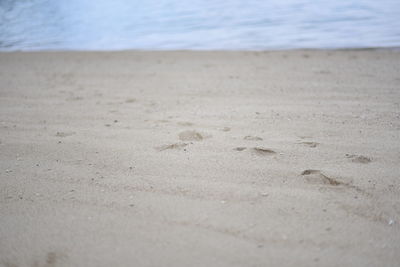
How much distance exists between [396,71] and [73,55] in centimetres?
449

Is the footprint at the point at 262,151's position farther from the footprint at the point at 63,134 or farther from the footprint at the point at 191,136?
the footprint at the point at 63,134

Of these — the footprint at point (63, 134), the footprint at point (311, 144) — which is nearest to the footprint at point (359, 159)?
the footprint at point (311, 144)

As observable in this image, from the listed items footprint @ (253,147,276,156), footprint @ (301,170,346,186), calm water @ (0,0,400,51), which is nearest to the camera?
footprint @ (301,170,346,186)

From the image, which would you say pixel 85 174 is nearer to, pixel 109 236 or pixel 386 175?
pixel 109 236

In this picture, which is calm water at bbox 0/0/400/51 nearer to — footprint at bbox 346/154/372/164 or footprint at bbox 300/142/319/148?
footprint at bbox 300/142/319/148

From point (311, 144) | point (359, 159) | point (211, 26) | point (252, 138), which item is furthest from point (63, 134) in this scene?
point (211, 26)

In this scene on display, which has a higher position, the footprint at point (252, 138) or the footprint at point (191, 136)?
the footprint at point (191, 136)

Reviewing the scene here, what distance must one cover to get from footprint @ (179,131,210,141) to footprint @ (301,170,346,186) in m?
0.75

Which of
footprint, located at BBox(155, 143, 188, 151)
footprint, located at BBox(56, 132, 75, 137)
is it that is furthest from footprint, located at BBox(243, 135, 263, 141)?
footprint, located at BBox(56, 132, 75, 137)

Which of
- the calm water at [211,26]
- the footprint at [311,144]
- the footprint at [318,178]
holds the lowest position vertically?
the footprint at [318,178]

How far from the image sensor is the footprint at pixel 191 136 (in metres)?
2.28

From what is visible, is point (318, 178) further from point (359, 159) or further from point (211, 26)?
point (211, 26)

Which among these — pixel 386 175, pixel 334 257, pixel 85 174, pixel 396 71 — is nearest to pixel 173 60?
pixel 396 71

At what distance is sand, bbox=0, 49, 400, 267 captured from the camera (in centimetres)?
136
